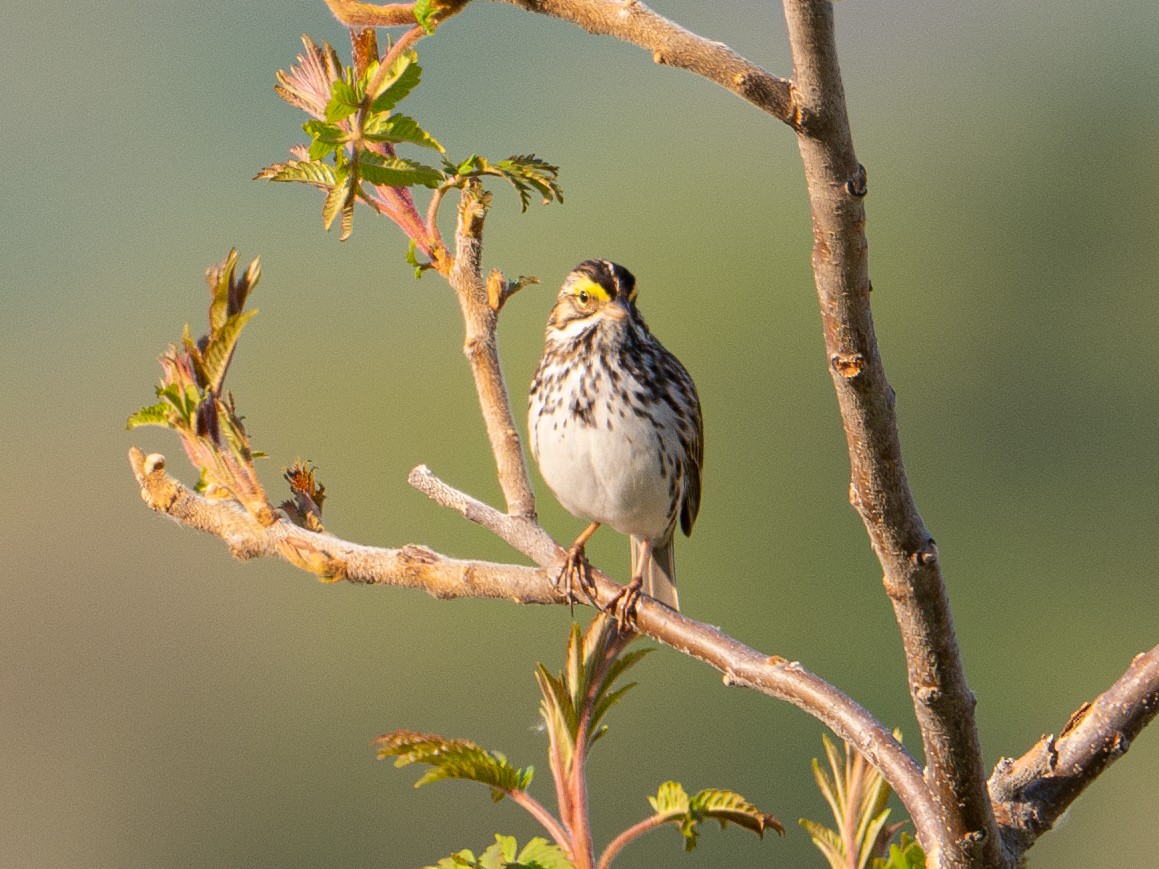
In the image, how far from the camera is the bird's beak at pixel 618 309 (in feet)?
11.1

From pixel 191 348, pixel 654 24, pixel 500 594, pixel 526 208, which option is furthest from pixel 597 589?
pixel 654 24

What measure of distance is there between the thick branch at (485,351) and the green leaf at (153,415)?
375 millimetres

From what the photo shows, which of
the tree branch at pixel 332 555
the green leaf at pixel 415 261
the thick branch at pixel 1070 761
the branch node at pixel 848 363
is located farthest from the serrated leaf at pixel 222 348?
the thick branch at pixel 1070 761

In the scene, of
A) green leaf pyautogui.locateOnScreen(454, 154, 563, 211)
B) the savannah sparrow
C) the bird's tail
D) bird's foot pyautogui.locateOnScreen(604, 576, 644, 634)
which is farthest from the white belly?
green leaf pyautogui.locateOnScreen(454, 154, 563, 211)

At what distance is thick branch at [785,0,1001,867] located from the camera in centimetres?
104

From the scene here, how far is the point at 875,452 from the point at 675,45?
1.13 ft

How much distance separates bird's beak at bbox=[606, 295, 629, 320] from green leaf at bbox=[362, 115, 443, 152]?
2037mm

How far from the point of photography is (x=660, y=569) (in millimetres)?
3842

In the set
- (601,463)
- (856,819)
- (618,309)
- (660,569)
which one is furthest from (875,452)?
(660,569)

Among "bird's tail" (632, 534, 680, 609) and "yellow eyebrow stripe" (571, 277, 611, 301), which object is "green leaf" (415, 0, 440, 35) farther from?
"bird's tail" (632, 534, 680, 609)

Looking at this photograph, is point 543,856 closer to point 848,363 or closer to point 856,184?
point 848,363

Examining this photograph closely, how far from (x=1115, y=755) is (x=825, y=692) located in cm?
28

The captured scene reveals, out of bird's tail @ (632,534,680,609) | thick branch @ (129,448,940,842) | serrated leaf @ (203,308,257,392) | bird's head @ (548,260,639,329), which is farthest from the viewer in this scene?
bird's tail @ (632,534,680,609)

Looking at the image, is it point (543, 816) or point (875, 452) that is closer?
point (875, 452)
